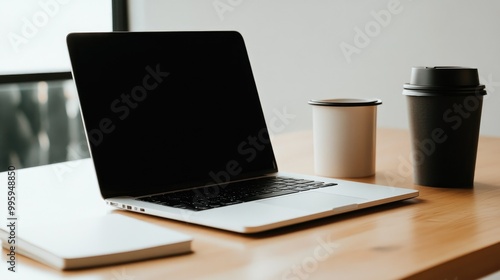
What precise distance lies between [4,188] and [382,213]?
23.7 inches

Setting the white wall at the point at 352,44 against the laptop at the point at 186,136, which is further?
the white wall at the point at 352,44

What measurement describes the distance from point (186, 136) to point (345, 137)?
282 mm

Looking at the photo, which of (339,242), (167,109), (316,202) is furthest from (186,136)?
(339,242)

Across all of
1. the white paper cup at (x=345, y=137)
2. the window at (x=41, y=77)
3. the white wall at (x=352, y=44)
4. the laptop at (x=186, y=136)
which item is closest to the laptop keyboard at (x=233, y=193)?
the laptop at (x=186, y=136)

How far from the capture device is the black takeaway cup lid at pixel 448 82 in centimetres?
115

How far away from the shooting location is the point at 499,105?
244 cm

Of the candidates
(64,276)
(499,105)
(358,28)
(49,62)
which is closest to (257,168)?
(64,276)

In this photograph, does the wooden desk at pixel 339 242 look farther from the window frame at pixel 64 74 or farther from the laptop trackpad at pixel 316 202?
the window frame at pixel 64 74

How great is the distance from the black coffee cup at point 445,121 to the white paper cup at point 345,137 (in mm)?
97

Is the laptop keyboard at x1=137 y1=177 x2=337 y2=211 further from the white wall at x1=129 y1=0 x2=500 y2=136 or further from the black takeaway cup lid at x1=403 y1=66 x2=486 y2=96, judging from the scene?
the white wall at x1=129 y1=0 x2=500 y2=136

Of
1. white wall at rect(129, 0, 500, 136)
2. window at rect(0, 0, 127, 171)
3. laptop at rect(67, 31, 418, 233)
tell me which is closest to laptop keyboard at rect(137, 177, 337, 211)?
laptop at rect(67, 31, 418, 233)

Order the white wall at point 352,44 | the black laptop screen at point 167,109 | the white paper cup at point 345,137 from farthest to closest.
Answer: the white wall at point 352,44 → the white paper cup at point 345,137 → the black laptop screen at point 167,109

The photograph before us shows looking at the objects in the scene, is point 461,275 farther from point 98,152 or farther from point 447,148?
point 98,152

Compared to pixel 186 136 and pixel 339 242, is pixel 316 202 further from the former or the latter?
pixel 186 136
